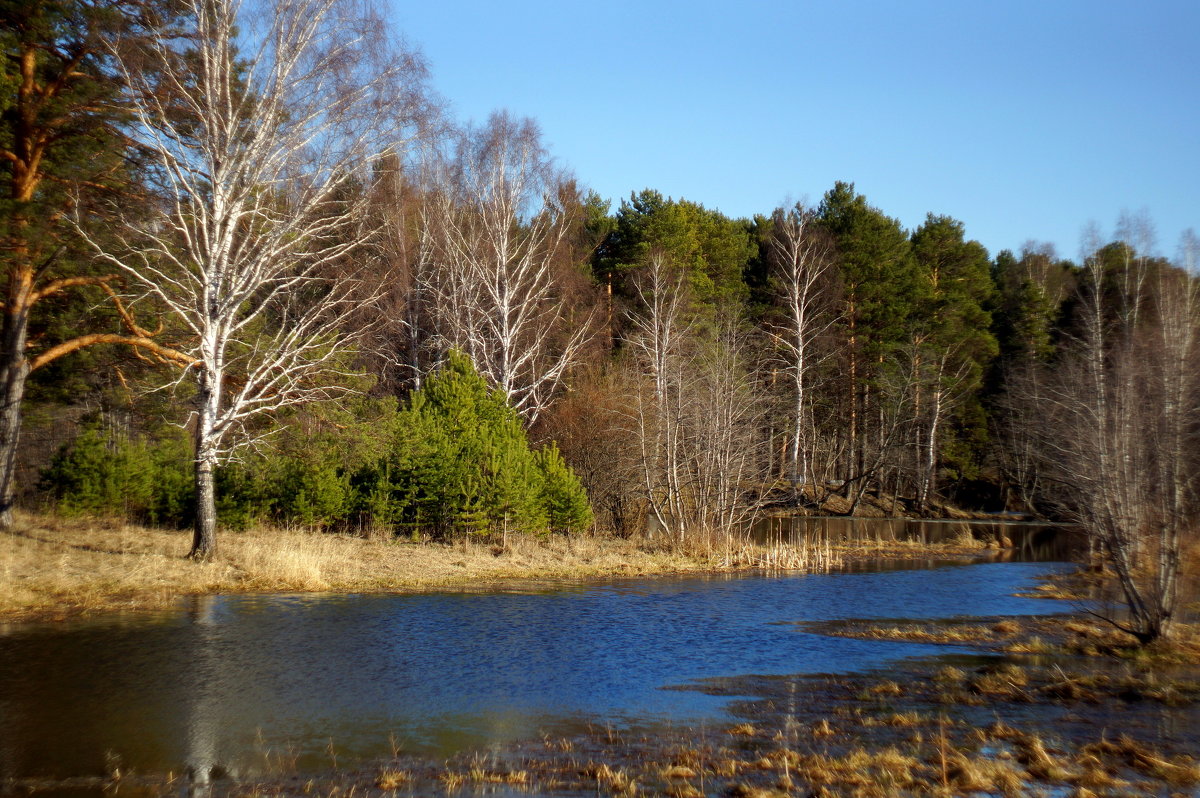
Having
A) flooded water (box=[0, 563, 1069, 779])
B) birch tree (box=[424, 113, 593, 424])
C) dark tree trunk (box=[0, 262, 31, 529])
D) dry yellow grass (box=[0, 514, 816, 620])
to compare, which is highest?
birch tree (box=[424, 113, 593, 424])

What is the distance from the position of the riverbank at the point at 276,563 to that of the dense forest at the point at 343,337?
3.02 feet

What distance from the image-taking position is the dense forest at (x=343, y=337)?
1753cm

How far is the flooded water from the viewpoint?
27.9 ft

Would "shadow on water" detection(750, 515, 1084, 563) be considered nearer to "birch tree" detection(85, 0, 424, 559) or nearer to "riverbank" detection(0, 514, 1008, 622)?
"riverbank" detection(0, 514, 1008, 622)

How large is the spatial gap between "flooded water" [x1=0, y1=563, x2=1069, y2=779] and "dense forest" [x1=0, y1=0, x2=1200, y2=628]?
4.62 meters

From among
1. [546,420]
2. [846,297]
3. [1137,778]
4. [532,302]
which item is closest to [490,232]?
[532,302]

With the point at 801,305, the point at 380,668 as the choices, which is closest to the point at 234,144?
the point at 380,668

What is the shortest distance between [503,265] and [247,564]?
1662 centimetres

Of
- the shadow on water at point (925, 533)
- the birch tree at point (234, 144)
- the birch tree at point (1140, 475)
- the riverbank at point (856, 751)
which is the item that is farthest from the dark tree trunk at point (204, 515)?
the shadow on water at point (925, 533)

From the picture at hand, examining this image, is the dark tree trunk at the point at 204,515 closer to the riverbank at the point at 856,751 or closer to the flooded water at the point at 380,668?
the flooded water at the point at 380,668

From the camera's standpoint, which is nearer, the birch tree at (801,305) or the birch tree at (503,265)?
the birch tree at (503,265)

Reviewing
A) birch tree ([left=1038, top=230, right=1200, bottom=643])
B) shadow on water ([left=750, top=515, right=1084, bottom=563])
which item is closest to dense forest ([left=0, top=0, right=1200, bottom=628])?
birch tree ([left=1038, top=230, right=1200, bottom=643])

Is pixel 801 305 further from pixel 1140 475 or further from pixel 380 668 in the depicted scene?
pixel 380 668

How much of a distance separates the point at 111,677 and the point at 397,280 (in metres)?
26.5
